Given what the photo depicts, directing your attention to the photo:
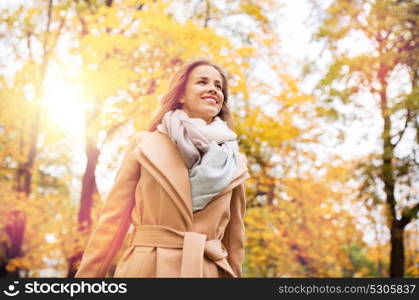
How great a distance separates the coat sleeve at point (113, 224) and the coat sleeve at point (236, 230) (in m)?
0.52

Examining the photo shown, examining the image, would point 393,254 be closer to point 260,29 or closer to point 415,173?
point 415,173

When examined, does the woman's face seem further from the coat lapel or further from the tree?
the tree

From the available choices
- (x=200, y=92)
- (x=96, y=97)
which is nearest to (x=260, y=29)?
(x=96, y=97)

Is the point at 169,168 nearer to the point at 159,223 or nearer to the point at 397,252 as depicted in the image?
the point at 159,223

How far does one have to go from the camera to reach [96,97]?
30.7 feet

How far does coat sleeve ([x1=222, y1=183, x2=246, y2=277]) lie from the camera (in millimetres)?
2484

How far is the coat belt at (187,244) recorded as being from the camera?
2.17 meters

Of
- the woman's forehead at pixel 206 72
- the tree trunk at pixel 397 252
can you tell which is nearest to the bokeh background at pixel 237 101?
the tree trunk at pixel 397 252

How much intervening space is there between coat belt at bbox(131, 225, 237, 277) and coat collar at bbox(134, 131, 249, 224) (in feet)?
0.29

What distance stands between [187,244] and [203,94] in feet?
2.64

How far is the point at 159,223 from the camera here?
226 centimetres

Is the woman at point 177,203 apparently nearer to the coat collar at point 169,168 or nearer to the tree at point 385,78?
the coat collar at point 169,168

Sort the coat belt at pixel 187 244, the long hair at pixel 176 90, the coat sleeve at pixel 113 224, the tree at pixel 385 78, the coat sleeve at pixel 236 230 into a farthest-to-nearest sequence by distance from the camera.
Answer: the tree at pixel 385 78, the long hair at pixel 176 90, the coat sleeve at pixel 236 230, the coat sleeve at pixel 113 224, the coat belt at pixel 187 244

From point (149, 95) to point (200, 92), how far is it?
662 cm
